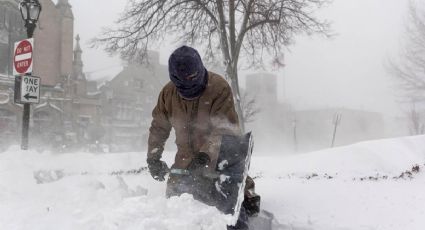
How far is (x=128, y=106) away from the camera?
158 feet

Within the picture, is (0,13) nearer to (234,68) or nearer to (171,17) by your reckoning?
(171,17)

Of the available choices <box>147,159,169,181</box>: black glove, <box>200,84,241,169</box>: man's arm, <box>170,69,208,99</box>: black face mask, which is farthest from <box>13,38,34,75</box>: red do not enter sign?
<box>200,84,241,169</box>: man's arm

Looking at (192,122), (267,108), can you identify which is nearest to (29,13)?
(192,122)

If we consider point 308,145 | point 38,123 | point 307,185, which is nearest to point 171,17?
point 307,185

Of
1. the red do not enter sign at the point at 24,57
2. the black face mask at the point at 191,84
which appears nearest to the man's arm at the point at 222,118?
the black face mask at the point at 191,84

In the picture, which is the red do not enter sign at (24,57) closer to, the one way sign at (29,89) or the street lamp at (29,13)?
the one way sign at (29,89)

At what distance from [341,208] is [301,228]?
0.61 meters

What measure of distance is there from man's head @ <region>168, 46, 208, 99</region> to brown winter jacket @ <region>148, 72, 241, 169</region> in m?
0.20

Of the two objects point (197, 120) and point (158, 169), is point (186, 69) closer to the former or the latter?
point (197, 120)

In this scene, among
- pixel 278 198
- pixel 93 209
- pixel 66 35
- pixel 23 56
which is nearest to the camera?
pixel 93 209

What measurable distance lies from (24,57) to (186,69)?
6012 millimetres

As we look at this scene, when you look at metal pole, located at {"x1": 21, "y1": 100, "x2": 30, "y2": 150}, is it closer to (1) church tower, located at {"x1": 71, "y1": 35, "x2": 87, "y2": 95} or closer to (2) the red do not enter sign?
(2) the red do not enter sign

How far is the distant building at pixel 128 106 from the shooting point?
4547 cm

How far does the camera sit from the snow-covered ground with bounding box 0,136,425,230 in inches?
122
